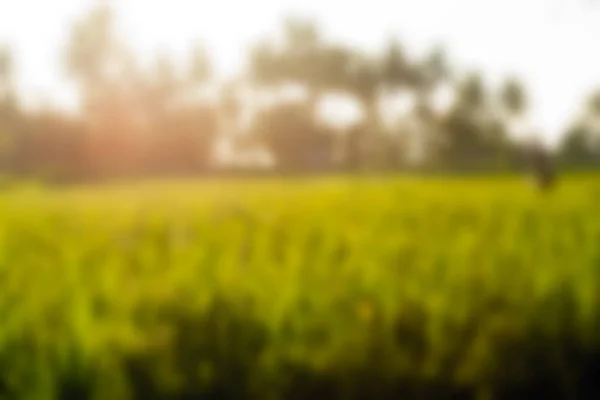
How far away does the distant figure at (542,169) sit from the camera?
621 millimetres

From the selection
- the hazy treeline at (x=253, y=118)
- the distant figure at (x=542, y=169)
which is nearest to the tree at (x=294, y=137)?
the hazy treeline at (x=253, y=118)

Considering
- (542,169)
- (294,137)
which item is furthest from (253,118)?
(542,169)

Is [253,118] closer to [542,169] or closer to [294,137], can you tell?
[294,137]

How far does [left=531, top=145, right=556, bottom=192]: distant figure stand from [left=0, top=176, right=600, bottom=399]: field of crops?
10 centimetres

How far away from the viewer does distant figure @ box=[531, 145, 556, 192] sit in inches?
24.5

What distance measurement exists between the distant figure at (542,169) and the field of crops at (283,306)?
10 centimetres

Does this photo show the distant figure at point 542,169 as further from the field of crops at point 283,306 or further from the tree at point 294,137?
the tree at point 294,137

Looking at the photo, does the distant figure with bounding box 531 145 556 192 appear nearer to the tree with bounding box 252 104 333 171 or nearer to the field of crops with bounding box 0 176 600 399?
the field of crops with bounding box 0 176 600 399

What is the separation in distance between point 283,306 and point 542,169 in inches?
16.3

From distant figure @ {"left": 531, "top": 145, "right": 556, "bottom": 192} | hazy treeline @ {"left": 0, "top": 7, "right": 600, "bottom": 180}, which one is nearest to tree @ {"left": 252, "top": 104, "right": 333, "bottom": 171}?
hazy treeline @ {"left": 0, "top": 7, "right": 600, "bottom": 180}

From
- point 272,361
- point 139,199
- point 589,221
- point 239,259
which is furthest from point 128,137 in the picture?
point 589,221

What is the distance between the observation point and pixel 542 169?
2.16 feet

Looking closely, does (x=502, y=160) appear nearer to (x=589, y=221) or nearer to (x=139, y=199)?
(x=589, y=221)

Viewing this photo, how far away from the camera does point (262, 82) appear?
0.54m
